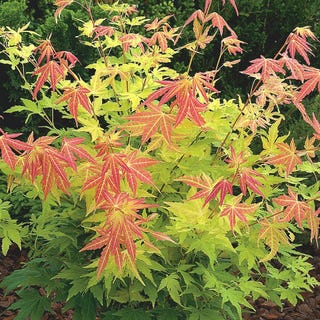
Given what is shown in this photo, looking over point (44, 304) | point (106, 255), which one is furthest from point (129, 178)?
point (44, 304)

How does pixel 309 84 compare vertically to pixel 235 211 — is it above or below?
above

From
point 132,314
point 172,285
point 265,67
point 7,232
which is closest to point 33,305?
point 7,232

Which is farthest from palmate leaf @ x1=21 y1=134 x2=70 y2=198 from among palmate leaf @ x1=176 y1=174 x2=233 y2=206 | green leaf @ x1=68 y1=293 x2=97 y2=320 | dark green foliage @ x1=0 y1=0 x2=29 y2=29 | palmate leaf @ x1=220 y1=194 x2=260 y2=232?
dark green foliage @ x1=0 y1=0 x2=29 y2=29

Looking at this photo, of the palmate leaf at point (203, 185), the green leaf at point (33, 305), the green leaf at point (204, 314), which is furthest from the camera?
the green leaf at point (33, 305)

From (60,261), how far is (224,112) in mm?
994

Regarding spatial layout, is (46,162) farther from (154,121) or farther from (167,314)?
(167,314)

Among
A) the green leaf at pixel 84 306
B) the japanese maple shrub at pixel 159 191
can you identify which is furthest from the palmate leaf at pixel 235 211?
the green leaf at pixel 84 306

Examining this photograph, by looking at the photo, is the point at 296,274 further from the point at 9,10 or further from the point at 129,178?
the point at 9,10

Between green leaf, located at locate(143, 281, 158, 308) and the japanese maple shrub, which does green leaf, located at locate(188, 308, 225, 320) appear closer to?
the japanese maple shrub

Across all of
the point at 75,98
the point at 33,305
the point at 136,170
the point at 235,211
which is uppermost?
the point at 75,98

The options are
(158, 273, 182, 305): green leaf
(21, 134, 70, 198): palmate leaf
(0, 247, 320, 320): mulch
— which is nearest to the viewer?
(21, 134, 70, 198): palmate leaf

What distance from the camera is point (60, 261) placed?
2.84 m

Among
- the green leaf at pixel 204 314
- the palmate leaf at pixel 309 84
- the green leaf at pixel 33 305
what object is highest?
the palmate leaf at pixel 309 84

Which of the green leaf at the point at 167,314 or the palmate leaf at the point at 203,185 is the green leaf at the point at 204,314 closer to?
the green leaf at the point at 167,314
